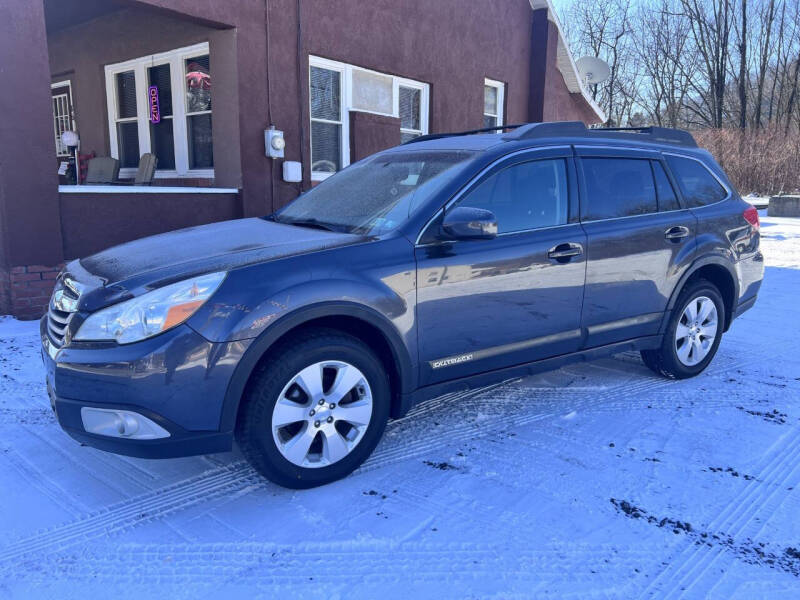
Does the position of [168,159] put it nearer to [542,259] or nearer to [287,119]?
[287,119]

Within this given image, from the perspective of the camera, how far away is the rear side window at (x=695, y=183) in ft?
15.5

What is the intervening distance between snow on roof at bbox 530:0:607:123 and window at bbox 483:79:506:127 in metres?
2.09

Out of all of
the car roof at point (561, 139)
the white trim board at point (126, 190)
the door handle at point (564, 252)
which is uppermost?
the car roof at point (561, 139)

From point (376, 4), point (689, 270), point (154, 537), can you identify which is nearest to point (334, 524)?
point (154, 537)

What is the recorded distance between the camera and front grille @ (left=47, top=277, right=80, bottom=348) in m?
3.01

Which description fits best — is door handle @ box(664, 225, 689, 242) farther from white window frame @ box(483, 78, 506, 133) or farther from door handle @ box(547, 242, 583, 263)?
white window frame @ box(483, 78, 506, 133)

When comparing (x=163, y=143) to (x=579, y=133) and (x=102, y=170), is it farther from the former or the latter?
(x=579, y=133)

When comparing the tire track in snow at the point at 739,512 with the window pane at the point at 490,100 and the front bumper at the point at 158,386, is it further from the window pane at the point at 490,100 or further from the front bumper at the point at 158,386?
the window pane at the point at 490,100

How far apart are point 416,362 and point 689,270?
242 cm

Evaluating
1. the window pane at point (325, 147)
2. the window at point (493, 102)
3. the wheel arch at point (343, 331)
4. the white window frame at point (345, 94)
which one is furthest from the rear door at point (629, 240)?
the window at point (493, 102)

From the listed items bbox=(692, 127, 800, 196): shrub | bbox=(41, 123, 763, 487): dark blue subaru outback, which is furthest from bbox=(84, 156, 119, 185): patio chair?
bbox=(692, 127, 800, 196): shrub

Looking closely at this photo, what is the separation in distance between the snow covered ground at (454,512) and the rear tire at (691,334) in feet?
1.65

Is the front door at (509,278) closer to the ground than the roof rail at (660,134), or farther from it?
closer to the ground

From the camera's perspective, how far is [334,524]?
9.41ft
